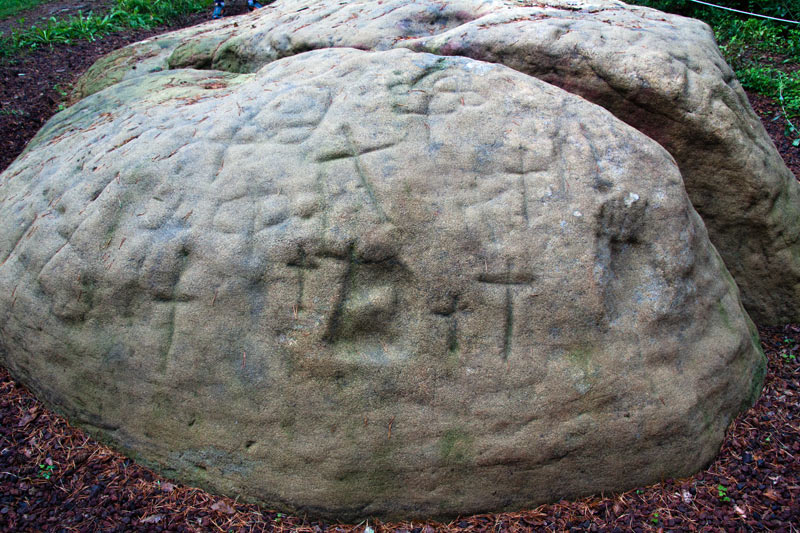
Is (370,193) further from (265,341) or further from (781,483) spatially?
(781,483)

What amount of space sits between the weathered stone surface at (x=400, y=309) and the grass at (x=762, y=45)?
14.4ft

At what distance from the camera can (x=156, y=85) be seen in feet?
14.5

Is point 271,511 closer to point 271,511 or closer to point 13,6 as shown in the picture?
point 271,511

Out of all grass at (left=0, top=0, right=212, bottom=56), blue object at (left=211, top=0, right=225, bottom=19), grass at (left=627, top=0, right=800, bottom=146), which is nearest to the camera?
grass at (left=627, top=0, right=800, bottom=146)

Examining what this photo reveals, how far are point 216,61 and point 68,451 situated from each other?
3.34 metres

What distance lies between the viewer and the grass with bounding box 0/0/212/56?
7.65 m

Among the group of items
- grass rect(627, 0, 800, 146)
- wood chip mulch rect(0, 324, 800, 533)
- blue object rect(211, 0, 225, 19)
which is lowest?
grass rect(627, 0, 800, 146)

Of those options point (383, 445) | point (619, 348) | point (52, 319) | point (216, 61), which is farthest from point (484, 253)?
point (216, 61)

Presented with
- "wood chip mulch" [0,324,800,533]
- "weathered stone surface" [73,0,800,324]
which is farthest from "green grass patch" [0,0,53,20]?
Result: "wood chip mulch" [0,324,800,533]

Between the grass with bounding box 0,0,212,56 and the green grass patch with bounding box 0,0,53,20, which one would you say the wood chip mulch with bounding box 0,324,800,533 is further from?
the green grass patch with bounding box 0,0,53,20

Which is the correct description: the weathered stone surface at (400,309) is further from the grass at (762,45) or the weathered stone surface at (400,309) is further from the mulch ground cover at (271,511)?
the grass at (762,45)

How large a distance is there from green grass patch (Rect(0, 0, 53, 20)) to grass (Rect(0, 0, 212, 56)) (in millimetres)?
577

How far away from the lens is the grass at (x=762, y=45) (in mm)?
6504

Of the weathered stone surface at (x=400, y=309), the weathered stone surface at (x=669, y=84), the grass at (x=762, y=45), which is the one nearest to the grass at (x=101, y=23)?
the weathered stone surface at (x=669, y=84)
